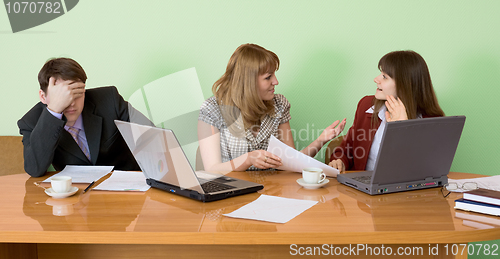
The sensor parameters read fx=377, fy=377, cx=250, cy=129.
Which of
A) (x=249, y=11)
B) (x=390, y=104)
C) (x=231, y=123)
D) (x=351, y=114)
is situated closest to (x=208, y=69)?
(x=249, y=11)

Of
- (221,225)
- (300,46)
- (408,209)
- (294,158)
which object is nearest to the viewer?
(221,225)

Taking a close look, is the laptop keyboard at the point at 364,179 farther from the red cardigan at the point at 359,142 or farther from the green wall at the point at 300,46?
the green wall at the point at 300,46

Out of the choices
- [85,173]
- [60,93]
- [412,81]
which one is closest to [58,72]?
[60,93]

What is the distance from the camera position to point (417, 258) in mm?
1183

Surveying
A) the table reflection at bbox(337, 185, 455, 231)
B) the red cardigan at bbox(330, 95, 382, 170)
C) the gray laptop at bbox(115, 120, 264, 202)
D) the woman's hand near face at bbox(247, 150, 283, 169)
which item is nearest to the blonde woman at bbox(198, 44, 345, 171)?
the red cardigan at bbox(330, 95, 382, 170)

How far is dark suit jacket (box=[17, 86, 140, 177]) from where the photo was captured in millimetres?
1594

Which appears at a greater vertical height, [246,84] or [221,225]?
[246,84]

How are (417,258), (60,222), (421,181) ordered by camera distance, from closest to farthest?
1. (60,222)
2. (417,258)
3. (421,181)

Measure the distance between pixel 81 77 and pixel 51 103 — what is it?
0.66ft

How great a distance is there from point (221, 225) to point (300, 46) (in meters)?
1.66

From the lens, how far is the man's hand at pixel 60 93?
1650 mm

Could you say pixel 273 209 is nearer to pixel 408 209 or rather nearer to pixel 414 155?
pixel 408 209

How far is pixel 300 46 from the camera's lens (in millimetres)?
2385

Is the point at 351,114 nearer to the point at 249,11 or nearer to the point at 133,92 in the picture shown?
the point at 249,11
